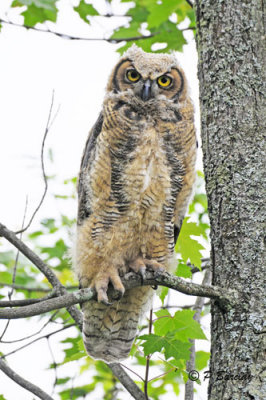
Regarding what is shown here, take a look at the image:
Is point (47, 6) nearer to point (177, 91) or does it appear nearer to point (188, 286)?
point (177, 91)

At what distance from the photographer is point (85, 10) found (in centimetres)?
407

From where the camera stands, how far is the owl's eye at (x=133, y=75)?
3342 mm

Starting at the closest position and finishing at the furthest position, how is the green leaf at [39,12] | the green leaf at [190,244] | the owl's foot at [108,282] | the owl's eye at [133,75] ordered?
1. the green leaf at [190,244]
2. the owl's foot at [108,282]
3. the owl's eye at [133,75]
4. the green leaf at [39,12]

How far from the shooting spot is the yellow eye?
3.34m

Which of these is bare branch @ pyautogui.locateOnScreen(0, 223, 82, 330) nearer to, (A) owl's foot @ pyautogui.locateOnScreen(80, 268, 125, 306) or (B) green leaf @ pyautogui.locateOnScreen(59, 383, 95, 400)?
(A) owl's foot @ pyautogui.locateOnScreen(80, 268, 125, 306)

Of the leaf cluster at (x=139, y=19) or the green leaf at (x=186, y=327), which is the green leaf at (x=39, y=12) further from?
the green leaf at (x=186, y=327)

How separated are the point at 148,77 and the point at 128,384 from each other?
180 cm

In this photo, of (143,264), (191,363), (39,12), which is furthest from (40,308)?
(39,12)

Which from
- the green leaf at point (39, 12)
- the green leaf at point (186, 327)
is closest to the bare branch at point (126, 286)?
the green leaf at point (186, 327)

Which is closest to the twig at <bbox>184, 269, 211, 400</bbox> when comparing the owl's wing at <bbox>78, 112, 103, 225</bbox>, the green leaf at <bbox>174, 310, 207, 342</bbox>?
the green leaf at <bbox>174, 310, 207, 342</bbox>

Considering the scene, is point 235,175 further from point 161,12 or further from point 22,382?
point 161,12

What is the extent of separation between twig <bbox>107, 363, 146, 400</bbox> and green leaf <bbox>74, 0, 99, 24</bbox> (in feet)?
8.55

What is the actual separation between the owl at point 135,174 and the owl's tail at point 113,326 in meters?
0.33

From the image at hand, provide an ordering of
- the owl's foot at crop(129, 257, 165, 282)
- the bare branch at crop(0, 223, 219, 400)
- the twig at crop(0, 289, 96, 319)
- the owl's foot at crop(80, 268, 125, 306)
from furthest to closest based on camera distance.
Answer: the owl's foot at crop(129, 257, 165, 282) < the owl's foot at crop(80, 268, 125, 306) < the bare branch at crop(0, 223, 219, 400) < the twig at crop(0, 289, 96, 319)
